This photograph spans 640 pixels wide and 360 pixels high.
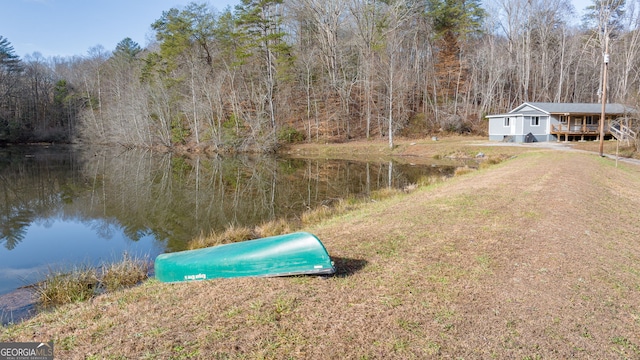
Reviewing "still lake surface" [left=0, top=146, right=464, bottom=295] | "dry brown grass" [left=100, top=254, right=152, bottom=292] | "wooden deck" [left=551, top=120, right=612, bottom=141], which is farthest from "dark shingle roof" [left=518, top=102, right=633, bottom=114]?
"dry brown grass" [left=100, top=254, right=152, bottom=292]

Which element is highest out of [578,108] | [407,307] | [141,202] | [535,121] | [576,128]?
[578,108]

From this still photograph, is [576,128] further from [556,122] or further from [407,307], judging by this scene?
[407,307]

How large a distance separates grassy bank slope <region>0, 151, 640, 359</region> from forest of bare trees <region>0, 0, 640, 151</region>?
33114 mm

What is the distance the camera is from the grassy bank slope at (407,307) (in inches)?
135

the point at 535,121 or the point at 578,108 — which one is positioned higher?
the point at 578,108

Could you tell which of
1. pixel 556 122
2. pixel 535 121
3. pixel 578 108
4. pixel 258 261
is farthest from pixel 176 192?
pixel 578 108

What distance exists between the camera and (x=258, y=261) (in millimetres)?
5027

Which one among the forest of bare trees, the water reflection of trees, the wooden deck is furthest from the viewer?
the forest of bare trees

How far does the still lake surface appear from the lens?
30.8 ft

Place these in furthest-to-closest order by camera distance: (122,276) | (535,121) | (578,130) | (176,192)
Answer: (535,121) → (578,130) → (176,192) → (122,276)

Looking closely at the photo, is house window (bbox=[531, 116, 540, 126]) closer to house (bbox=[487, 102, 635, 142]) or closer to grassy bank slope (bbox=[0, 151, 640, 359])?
house (bbox=[487, 102, 635, 142])

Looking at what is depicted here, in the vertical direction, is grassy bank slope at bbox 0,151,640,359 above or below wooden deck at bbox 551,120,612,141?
below

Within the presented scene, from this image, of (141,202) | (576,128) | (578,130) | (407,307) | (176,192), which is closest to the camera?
(407,307)

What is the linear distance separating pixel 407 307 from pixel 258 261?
1.91 meters
